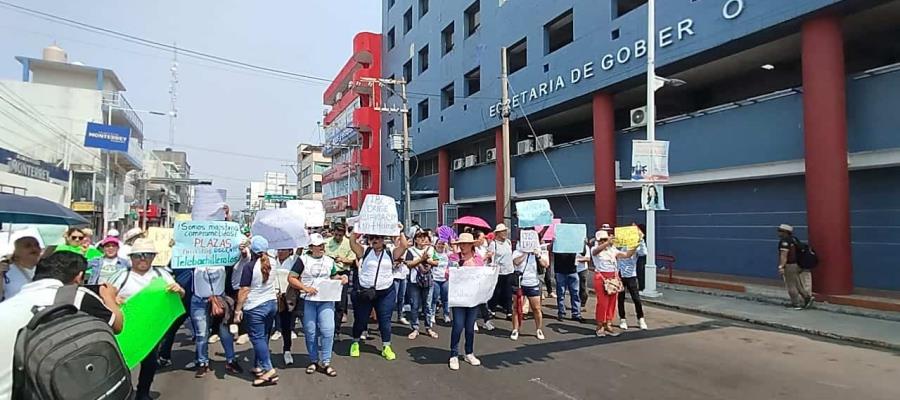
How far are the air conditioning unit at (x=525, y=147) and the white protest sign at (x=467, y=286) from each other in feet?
54.4

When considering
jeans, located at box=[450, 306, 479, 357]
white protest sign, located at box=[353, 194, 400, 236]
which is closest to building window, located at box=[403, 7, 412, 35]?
white protest sign, located at box=[353, 194, 400, 236]

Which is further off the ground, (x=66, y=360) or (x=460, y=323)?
(x=66, y=360)

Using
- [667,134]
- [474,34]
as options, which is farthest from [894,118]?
[474,34]

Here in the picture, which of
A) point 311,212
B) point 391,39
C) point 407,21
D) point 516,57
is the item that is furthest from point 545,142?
point 391,39

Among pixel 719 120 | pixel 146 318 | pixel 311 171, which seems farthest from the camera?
pixel 311 171

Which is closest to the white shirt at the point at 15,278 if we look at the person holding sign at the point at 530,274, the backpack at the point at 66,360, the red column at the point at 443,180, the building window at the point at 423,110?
the backpack at the point at 66,360

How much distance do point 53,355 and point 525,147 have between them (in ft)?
71.0

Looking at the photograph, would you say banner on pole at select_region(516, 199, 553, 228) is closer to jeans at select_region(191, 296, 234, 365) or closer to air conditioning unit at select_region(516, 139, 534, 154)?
jeans at select_region(191, 296, 234, 365)

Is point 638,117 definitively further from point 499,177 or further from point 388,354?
point 388,354

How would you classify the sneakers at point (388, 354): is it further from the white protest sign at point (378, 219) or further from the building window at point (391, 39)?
the building window at point (391, 39)

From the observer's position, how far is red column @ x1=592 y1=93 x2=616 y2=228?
1761 centimetres

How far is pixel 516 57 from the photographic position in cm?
2475

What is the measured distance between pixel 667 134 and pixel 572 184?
4658 mm

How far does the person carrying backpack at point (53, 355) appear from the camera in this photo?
7.45 ft
